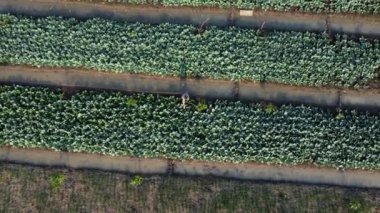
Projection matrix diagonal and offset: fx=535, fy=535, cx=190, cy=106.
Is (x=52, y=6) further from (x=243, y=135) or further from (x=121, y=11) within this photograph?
(x=243, y=135)

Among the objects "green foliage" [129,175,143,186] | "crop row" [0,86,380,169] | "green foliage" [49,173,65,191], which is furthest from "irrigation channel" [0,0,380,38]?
"green foliage" [49,173,65,191]

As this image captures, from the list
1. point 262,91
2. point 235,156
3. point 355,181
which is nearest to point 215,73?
point 262,91

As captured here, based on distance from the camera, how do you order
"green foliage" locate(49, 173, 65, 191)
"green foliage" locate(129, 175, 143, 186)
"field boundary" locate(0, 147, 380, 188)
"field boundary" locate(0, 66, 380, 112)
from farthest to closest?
"field boundary" locate(0, 66, 380, 112) → "field boundary" locate(0, 147, 380, 188) → "green foliage" locate(129, 175, 143, 186) → "green foliage" locate(49, 173, 65, 191)

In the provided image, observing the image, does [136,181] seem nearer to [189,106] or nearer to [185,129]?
[185,129]

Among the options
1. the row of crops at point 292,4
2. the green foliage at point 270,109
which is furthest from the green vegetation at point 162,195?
the row of crops at point 292,4

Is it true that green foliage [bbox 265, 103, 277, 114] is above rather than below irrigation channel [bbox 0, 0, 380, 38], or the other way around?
below

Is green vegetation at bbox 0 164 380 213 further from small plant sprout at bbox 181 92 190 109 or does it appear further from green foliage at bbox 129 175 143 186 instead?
small plant sprout at bbox 181 92 190 109
